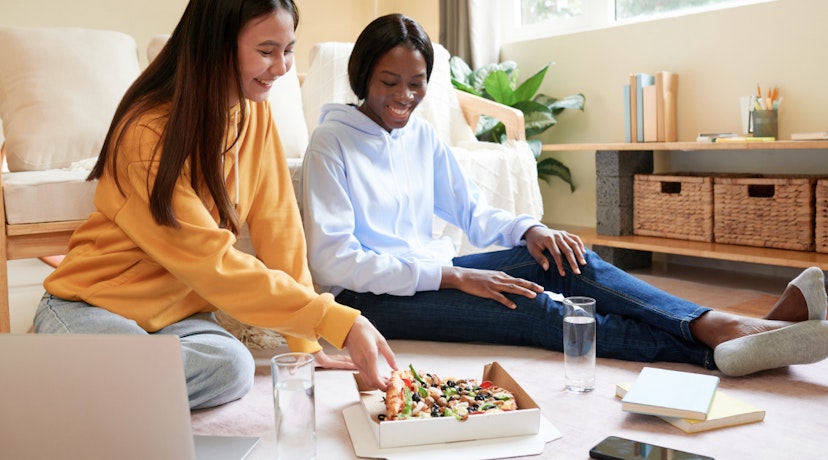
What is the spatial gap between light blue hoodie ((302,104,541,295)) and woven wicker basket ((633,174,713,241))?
3.54ft

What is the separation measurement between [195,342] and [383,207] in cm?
65

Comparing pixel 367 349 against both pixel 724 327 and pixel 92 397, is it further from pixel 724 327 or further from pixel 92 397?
pixel 724 327

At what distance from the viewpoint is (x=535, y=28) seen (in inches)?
153

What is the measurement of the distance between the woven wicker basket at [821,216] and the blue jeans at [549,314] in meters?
1.06

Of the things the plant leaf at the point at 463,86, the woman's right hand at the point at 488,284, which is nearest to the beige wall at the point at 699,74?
the plant leaf at the point at 463,86

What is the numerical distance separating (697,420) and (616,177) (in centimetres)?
185

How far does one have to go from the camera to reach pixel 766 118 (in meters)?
2.73

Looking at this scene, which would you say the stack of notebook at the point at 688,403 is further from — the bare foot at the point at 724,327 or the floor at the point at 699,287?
the floor at the point at 699,287

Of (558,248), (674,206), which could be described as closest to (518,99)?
(674,206)

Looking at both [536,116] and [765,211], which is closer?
[765,211]

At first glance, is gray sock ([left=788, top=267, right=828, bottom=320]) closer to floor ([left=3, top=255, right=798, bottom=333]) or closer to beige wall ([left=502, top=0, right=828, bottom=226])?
floor ([left=3, top=255, right=798, bottom=333])

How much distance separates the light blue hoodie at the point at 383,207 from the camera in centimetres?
183

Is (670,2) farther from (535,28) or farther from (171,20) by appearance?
(171,20)

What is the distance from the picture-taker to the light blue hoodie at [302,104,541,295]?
1.83m
